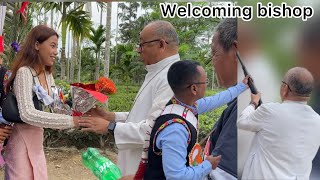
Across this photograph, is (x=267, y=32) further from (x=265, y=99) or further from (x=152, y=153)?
(x=152, y=153)

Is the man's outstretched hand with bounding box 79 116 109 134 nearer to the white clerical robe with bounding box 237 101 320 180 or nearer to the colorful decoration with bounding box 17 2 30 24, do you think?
the white clerical robe with bounding box 237 101 320 180

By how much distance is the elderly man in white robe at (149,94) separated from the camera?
1.66 metres

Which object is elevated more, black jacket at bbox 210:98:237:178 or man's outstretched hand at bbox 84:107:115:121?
man's outstretched hand at bbox 84:107:115:121

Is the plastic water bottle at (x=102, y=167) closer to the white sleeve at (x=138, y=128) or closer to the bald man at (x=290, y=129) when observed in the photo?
the white sleeve at (x=138, y=128)

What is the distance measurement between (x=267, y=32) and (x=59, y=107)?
1.12 meters

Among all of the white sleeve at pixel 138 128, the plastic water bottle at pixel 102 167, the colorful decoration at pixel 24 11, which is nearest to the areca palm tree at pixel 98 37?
the colorful decoration at pixel 24 11

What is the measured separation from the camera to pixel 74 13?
2.43 m

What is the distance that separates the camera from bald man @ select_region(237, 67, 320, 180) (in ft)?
4.89

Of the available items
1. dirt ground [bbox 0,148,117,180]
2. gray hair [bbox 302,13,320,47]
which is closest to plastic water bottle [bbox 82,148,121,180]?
gray hair [bbox 302,13,320,47]

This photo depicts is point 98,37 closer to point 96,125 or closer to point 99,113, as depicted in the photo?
point 99,113

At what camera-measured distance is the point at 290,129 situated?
58.6 inches

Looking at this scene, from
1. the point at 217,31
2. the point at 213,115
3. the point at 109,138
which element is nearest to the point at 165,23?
the point at 217,31

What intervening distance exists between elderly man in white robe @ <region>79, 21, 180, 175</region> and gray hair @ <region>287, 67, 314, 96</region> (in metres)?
0.48

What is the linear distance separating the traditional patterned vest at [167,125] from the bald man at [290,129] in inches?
9.1
